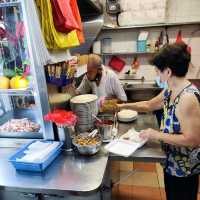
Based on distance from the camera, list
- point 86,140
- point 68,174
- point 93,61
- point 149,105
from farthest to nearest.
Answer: point 93,61, point 149,105, point 86,140, point 68,174

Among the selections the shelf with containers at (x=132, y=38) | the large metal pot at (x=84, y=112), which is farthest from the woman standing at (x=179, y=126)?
the shelf with containers at (x=132, y=38)

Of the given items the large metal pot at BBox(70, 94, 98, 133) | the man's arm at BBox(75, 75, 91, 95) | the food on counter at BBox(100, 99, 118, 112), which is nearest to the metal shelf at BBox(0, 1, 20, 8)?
the large metal pot at BBox(70, 94, 98, 133)

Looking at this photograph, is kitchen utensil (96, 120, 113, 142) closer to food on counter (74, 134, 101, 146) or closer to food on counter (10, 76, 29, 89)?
food on counter (74, 134, 101, 146)

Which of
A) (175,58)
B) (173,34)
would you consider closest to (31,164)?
(175,58)

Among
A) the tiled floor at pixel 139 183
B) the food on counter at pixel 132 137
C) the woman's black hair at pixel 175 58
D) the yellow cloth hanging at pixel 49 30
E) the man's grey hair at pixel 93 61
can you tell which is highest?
the yellow cloth hanging at pixel 49 30

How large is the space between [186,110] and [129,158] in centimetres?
44

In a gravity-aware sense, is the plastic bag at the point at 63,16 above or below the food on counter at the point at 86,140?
above

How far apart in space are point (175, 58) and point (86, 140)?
741mm

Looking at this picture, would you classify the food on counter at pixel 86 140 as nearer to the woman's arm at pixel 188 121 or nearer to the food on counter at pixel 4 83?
the woman's arm at pixel 188 121

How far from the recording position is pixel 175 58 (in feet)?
4.14

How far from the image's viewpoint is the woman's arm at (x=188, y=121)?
3.91ft

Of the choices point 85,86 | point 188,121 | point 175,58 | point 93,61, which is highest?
point 175,58

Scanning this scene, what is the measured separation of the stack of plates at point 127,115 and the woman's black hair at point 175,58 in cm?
62

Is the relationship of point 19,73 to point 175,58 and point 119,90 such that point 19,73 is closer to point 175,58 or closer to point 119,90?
point 175,58
